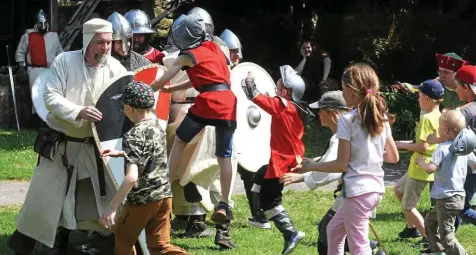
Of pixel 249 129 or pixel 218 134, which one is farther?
pixel 249 129

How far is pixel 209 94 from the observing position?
6953mm

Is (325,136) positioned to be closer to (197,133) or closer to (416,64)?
(416,64)

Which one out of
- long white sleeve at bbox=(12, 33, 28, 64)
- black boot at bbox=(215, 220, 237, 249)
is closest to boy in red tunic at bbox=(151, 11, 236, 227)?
black boot at bbox=(215, 220, 237, 249)

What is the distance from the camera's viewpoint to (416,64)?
17.4 meters

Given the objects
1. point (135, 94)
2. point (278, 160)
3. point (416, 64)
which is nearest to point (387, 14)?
point (416, 64)

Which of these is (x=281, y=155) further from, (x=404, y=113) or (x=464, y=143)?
(x=404, y=113)

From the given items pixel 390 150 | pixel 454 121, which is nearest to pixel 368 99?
pixel 390 150

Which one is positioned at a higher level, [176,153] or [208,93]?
[208,93]

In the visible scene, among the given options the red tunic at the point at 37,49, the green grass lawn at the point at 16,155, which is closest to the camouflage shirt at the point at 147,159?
the green grass lawn at the point at 16,155

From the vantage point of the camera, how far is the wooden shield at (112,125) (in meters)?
6.52

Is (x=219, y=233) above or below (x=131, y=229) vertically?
below

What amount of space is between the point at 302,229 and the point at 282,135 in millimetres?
1758

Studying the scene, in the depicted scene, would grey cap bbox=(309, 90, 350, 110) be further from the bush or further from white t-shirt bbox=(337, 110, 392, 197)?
the bush

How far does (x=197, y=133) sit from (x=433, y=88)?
68.7 inches
